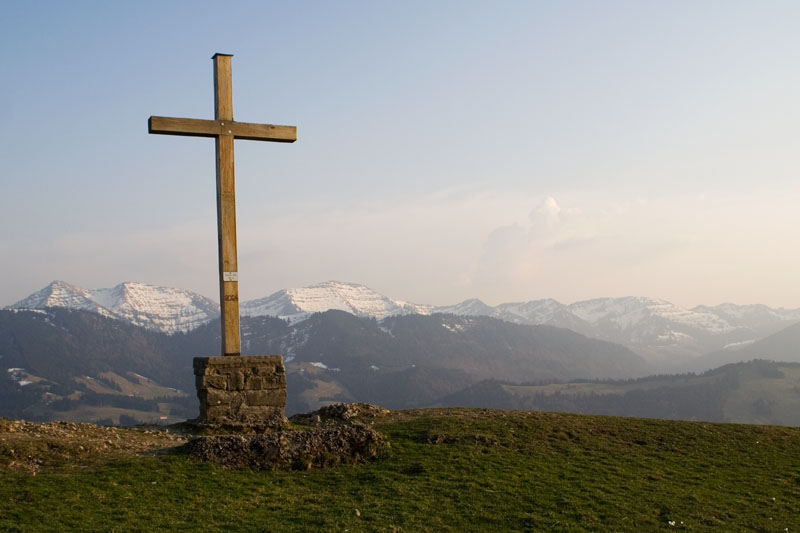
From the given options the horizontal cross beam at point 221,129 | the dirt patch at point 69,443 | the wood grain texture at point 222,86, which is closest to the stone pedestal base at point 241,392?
the dirt patch at point 69,443

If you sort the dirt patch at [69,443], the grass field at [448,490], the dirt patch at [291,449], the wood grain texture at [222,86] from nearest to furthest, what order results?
the grass field at [448,490]
the dirt patch at [69,443]
the dirt patch at [291,449]
the wood grain texture at [222,86]

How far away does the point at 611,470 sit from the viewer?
16.8 m

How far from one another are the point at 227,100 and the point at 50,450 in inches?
407

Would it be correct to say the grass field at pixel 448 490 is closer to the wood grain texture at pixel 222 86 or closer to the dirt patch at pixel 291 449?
the dirt patch at pixel 291 449

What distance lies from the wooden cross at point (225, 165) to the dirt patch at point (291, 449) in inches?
155

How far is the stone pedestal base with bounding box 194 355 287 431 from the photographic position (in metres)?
18.5

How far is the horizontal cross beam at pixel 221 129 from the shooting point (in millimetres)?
19000

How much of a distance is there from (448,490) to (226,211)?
9.93 m

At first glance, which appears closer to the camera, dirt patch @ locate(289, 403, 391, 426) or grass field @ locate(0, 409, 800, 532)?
grass field @ locate(0, 409, 800, 532)

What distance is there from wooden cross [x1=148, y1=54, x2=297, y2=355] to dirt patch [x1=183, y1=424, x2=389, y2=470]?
3.93 metres

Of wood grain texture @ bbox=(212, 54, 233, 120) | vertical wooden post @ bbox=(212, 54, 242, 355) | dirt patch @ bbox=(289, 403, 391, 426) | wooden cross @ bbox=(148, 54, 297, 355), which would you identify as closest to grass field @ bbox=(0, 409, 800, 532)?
dirt patch @ bbox=(289, 403, 391, 426)

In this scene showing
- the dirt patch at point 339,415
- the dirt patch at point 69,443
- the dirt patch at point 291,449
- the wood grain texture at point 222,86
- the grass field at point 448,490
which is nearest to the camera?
the grass field at point 448,490

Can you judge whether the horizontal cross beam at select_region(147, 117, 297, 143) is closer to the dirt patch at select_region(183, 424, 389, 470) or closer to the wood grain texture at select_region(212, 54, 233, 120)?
the wood grain texture at select_region(212, 54, 233, 120)

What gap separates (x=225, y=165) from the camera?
19688 millimetres
